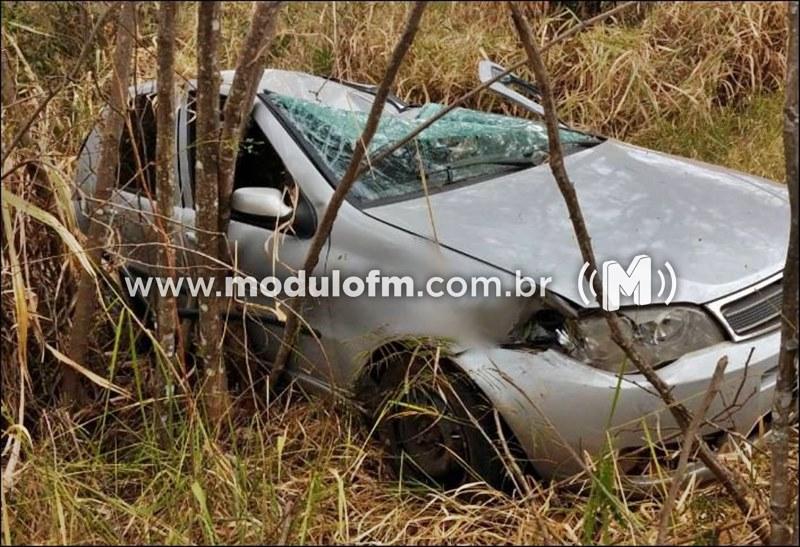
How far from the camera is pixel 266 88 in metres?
3.89

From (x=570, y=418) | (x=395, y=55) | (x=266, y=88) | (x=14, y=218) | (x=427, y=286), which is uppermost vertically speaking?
(x=395, y=55)

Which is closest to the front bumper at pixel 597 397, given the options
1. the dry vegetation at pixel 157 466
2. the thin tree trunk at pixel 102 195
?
the dry vegetation at pixel 157 466

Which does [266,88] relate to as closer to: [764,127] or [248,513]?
[248,513]

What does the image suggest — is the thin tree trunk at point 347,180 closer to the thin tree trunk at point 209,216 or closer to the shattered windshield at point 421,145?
the thin tree trunk at point 209,216

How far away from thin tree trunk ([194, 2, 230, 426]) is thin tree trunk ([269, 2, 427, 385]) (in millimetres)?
213

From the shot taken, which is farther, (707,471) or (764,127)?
(764,127)

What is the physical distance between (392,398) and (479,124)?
1.43 metres

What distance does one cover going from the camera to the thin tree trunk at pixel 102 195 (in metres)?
3.03

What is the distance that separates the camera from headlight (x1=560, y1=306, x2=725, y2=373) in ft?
8.82

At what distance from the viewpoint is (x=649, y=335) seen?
2715 mm

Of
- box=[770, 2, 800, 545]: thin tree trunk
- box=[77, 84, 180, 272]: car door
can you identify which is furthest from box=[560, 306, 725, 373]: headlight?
box=[77, 84, 180, 272]: car door

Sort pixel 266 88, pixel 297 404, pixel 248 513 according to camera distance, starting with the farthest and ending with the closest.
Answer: pixel 266 88, pixel 297 404, pixel 248 513

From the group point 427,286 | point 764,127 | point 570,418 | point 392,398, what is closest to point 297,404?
point 392,398

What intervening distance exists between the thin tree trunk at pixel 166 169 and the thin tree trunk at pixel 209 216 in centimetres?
9
